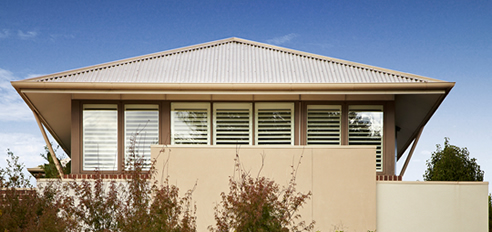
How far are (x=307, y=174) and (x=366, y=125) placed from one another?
3.08 metres

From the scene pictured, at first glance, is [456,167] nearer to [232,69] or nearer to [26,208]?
[232,69]

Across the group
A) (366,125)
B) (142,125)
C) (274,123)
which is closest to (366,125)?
(366,125)

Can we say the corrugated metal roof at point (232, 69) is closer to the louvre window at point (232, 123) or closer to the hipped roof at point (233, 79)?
the hipped roof at point (233, 79)

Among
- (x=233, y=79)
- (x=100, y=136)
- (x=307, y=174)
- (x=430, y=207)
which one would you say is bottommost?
(x=430, y=207)

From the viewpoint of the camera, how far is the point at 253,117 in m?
12.1

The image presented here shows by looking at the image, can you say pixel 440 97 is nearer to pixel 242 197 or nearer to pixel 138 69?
pixel 242 197

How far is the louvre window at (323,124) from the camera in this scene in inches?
476

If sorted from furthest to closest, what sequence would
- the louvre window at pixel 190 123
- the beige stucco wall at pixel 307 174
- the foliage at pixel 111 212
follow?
1. the louvre window at pixel 190 123
2. the beige stucco wall at pixel 307 174
3. the foliage at pixel 111 212

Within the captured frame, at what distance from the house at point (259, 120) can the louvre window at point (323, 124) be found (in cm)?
3

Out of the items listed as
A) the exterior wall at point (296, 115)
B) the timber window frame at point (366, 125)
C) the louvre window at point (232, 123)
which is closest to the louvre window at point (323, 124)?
the exterior wall at point (296, 115)

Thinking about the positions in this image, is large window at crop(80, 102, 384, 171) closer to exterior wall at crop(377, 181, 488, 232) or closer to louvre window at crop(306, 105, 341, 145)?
louvre window at crop(306, 105, 341, 145)

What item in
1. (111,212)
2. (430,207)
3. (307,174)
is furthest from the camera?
(430,207)

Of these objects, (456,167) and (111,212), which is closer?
(111,212)

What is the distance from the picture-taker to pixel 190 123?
1205 cm
